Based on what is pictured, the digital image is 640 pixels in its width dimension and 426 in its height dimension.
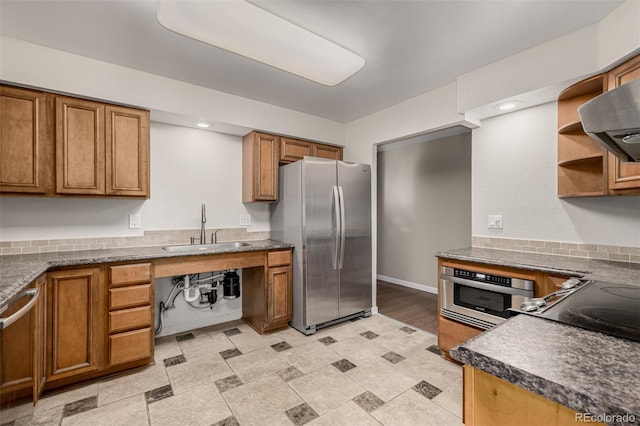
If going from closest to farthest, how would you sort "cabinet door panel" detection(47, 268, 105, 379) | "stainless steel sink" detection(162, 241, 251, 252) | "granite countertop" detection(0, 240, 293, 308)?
"granite countertop" detection(0, 240, 293, 308), "cabinet door panel" detection(47, 268, 105, 379), "stainless steel sink" detection(162, 241, 251, 252)

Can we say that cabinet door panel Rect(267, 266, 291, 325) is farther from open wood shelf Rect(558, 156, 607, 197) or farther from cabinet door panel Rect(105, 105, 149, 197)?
open wood shelf Rect(558, 156, 607, 197)

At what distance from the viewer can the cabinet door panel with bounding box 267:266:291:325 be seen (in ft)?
9.70

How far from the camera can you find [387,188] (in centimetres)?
514

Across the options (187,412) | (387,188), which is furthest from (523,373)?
(387,188)

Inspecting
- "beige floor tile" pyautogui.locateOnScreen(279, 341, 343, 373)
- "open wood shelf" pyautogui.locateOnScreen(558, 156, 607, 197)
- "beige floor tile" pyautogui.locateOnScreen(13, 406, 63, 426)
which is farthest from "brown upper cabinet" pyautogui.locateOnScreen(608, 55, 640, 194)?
"beige floor tile" pyautogui.locateOnScreen(13, 406, 63, 426)

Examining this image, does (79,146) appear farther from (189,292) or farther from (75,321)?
(189,292)

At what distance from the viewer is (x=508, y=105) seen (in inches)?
95.3

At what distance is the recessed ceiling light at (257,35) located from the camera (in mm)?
1543

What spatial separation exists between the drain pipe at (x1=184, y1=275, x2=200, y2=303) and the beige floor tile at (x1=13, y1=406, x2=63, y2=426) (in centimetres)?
120

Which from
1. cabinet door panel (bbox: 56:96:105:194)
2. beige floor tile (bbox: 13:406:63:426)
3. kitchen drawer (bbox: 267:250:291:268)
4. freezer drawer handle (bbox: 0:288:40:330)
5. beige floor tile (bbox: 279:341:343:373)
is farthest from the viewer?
kitchen drawer (bbox: 267:250:291:268)

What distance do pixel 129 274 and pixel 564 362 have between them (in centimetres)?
260

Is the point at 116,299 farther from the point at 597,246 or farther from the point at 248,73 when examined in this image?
the point at 597,246

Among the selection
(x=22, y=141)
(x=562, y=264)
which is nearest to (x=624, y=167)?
(x=562, y=264)

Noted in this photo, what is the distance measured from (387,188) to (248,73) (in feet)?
10.8
